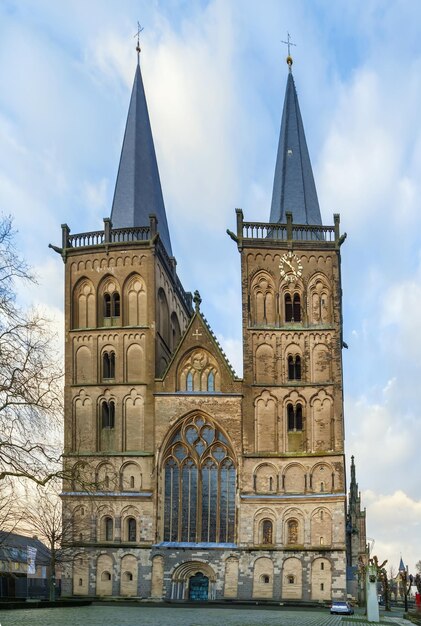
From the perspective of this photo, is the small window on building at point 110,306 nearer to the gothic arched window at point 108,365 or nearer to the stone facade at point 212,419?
the stone facade at point 212,419

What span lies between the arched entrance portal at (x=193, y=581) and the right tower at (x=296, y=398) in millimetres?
3633

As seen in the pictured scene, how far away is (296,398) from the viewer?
5734cm

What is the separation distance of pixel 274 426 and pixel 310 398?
2925 mm

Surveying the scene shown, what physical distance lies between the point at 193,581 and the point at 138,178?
92.4 feet

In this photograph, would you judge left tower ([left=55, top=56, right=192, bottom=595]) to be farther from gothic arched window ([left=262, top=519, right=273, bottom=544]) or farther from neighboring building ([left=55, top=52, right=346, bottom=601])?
gothic arched window ([left=262, top=519, right=273, bottom=544])

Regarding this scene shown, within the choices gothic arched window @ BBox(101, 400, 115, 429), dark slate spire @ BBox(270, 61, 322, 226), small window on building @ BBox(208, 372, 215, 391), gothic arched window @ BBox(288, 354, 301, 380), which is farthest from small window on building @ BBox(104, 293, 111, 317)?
dark slate spire @ BBox(270, 61, 322, 226)

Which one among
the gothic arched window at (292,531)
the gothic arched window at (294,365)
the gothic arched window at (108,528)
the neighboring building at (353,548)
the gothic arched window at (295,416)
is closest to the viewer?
the gothic arched window at (292,531)

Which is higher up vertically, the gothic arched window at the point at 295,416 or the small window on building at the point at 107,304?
the small window on building at the point at 107,304

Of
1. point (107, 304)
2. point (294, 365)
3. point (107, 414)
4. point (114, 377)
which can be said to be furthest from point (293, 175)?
point (107, 414)

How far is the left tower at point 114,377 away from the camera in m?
55.6

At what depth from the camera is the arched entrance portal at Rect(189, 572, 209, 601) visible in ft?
179

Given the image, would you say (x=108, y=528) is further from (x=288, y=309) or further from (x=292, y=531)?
(x=288, y=309)

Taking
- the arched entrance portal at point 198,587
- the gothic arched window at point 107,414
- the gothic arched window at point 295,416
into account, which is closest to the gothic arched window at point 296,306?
the gothic arched window at point 295,416

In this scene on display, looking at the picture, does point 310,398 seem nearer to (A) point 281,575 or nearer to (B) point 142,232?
(A) point 281,575
